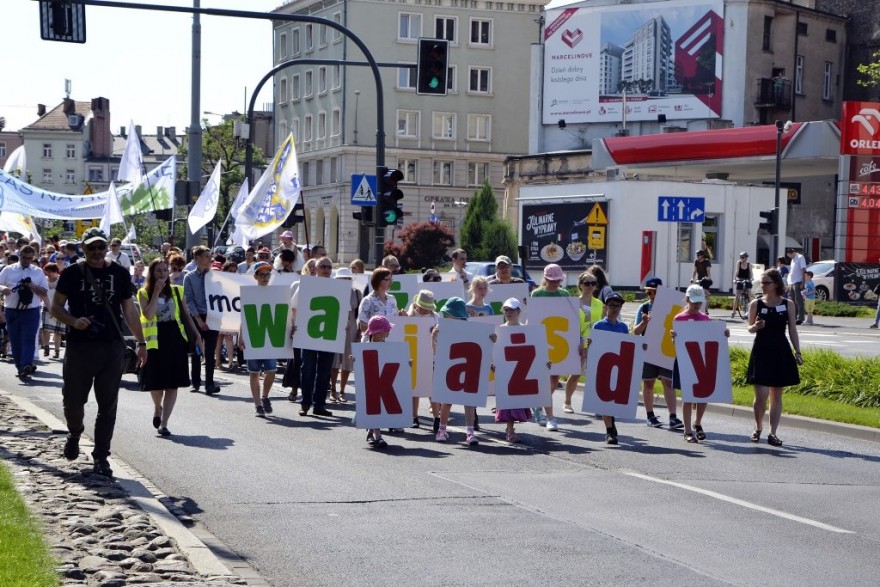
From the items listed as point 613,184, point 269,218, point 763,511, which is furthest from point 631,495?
point 613,184

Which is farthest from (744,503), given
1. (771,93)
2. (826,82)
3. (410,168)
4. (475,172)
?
(475,172)

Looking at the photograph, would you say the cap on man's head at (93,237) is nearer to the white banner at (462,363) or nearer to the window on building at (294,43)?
the white banner at (462,363)

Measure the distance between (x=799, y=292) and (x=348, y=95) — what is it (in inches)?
2323

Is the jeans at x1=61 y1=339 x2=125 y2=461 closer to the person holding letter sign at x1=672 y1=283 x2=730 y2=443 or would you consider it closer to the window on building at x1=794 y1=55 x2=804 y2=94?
the person holding letter sign at x1=672 y1=283 x2=730 y2=443

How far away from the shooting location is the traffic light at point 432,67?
73.3 feet

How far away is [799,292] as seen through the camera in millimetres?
37031

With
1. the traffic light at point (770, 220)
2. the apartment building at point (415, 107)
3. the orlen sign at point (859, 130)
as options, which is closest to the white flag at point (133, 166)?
the traffic light at point (770, 220)

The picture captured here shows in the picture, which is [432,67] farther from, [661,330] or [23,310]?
[661,330]

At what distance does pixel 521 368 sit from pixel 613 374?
42.4 inches

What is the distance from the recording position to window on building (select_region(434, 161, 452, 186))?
95.2m

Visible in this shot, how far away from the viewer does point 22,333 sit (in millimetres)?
19625

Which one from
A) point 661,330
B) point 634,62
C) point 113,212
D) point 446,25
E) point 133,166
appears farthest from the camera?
point 446,25

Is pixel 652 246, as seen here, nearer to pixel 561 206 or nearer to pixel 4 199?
pixel 561 206

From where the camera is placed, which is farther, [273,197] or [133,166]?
[133,166]
